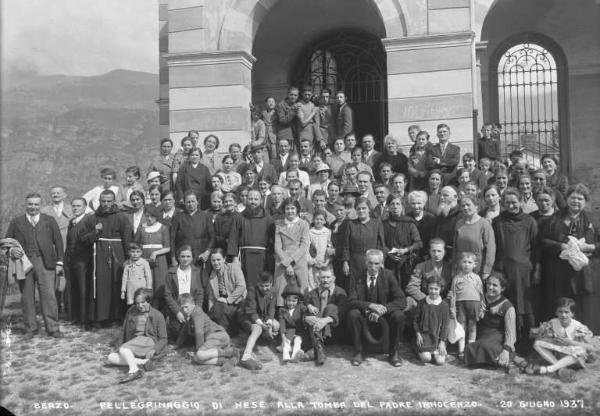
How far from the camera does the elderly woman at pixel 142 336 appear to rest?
7656mm

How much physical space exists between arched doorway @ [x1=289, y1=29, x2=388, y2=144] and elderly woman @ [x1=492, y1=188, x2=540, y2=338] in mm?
7826

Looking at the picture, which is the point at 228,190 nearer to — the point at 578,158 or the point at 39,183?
the point at 578,158

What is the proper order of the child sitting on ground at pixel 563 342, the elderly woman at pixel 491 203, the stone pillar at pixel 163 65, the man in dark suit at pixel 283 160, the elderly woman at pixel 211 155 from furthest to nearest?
the stone pillar at pixel 163 65
the elderly woman at pixel 211 155
the man in dark suit at pixel 283 160
the elderly woman at pixel 491 203
the child sitting on ground at pixel 563 342

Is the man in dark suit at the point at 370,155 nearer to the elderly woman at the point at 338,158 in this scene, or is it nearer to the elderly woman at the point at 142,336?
the elderly woman at the point at 338,158

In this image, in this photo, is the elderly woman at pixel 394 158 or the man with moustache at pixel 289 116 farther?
the man with moustache at pixel 289 116

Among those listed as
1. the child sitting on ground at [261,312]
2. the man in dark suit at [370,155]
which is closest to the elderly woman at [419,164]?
the man in dark suit at [370,155]

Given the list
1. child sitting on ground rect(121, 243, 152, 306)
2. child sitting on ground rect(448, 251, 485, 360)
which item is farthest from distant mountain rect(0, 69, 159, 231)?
child sitting on ground rect(448, 251, 485, 360)

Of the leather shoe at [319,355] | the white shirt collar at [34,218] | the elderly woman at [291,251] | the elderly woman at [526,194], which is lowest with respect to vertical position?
the leather shoe at [319,355]

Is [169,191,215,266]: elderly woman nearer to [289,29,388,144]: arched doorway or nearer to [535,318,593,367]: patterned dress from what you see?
[535,318,593,367]: patterned dress

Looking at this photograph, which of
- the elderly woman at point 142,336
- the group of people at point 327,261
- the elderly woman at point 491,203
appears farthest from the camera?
the elderly woman at point 491,203

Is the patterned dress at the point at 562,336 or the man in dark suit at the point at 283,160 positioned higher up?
the man in dark suit at the point at 283,160

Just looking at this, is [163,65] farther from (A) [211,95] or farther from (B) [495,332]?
(B) [495,332]

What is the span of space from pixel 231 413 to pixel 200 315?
5.36ft

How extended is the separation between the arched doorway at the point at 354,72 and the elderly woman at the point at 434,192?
21.6 feet
